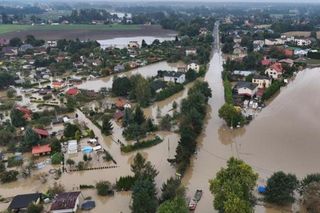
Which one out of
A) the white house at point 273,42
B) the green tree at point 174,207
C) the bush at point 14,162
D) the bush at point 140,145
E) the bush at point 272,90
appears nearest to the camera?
the green tree at point 174,207

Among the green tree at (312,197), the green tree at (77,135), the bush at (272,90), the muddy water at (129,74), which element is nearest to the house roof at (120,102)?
the muddy water at (129,74)

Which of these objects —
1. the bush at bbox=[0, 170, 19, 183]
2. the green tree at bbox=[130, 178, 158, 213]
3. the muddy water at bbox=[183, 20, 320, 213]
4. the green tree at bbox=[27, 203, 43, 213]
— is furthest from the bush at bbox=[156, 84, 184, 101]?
the green tree at bbox=[27, 203, 43, 213]

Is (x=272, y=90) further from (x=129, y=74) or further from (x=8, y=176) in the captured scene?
(x=8, y=176)

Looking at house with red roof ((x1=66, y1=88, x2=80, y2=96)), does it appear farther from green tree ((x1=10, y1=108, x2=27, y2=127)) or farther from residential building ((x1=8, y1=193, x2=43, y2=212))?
residential building ((x1=8, y1=193, x2=43, y2=212))

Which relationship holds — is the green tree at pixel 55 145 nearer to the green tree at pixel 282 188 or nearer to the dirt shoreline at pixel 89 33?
the green tree at pixel 282 188

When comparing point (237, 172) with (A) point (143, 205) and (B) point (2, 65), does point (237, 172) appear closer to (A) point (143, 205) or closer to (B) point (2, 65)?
(A) point (143, 205)
